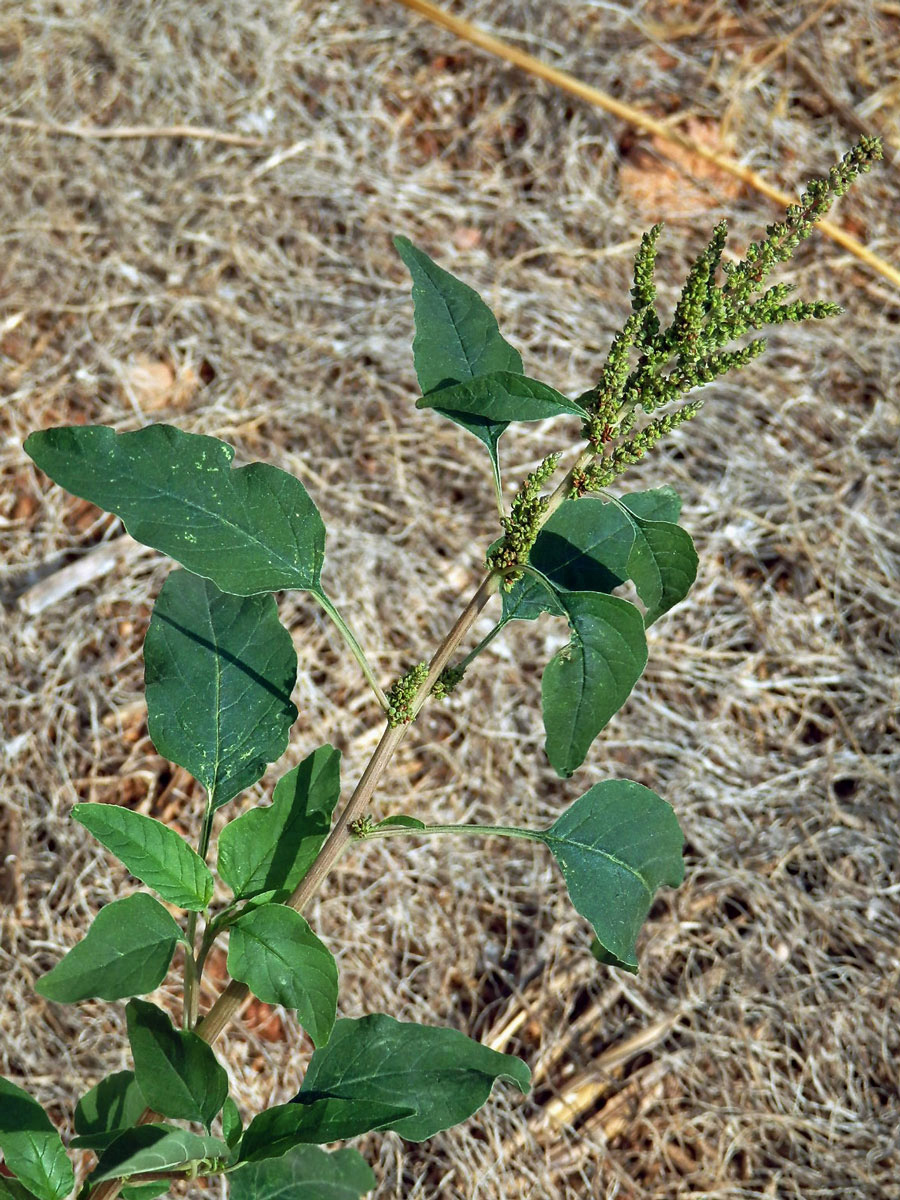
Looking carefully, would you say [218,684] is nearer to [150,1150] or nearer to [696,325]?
[150,1150]

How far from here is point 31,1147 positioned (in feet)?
3.70

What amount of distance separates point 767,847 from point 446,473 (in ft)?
3.58

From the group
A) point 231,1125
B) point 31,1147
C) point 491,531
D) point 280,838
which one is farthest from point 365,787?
point 491,531

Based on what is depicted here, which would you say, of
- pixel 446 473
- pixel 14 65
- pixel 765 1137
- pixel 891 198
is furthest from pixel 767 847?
pixel 14 65

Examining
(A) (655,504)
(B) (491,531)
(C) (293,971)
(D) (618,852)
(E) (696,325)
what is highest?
(E) (696,325)

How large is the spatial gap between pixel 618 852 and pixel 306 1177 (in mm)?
397

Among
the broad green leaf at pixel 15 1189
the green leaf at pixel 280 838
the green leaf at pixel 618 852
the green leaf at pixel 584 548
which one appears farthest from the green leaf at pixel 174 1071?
the green leaf at pixel 584 548

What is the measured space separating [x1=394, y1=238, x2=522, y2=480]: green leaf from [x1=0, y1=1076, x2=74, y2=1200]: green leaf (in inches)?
31.5

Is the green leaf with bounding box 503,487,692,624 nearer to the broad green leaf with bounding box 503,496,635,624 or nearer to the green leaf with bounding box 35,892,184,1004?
the broad green leaf with bounding box 503,496,635,624

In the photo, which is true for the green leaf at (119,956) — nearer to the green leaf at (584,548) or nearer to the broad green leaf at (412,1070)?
the broad green leaf at (412,1070)

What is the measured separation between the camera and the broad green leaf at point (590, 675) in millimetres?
865

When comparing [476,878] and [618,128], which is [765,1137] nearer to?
[476,878]

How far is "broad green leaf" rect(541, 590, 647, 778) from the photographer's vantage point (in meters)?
0.87

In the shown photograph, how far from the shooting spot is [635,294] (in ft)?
2.99
